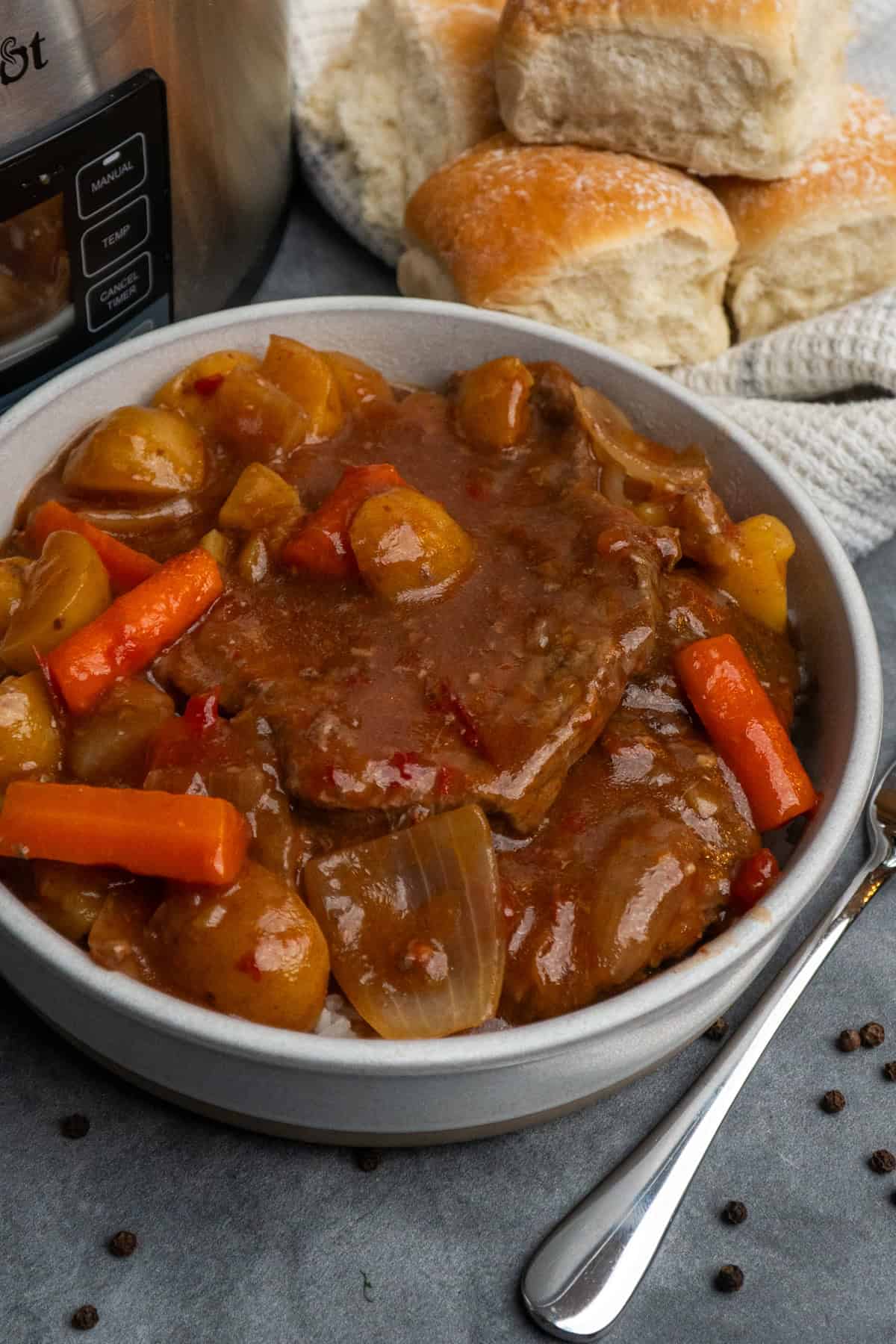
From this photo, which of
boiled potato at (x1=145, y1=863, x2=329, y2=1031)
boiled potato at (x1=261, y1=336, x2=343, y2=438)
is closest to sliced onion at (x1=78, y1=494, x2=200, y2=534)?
boiled potato at (x1=261, y1=336, x2=343, y2=438)

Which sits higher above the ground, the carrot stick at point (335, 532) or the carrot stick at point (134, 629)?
the carrot stick at point (335, 532)

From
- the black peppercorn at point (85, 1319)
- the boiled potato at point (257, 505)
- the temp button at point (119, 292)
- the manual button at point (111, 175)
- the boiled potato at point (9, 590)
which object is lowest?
the black peppercorn at point (85, 1319)

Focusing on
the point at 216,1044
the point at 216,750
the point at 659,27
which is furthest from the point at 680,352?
the point at 216,1044

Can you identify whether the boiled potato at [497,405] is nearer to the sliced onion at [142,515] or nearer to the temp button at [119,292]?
the sliced onion at [142,515]

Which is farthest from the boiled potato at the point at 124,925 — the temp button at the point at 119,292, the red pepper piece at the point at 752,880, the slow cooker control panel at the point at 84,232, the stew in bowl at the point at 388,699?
the temp button at the point at 119,292

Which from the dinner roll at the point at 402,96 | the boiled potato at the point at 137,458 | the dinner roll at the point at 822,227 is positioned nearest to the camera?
the boiled potato at the point at 137,458

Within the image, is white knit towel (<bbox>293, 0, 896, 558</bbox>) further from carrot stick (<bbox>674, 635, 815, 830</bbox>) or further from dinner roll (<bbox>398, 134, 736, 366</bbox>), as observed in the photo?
carrot stick (<bbox>674, 635, 815, 830</bbox>)

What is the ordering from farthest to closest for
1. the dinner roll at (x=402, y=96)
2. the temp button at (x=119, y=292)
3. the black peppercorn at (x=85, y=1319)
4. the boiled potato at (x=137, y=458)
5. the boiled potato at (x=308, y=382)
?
the dinner roll at (x=402, y=96), the temp button at (x=119, y=292), the boiled potato at (x=308, y=382), the boiled potato at (x=137, y=458), the black peppercorn at (x=85, y=1319)
